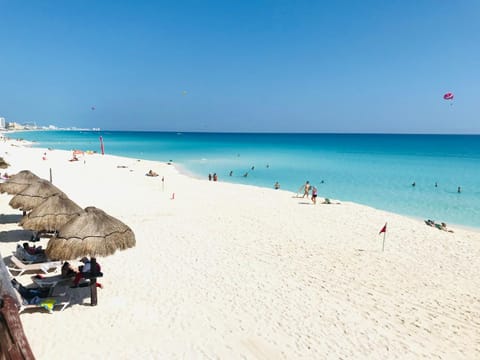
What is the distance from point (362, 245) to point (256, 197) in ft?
33.0

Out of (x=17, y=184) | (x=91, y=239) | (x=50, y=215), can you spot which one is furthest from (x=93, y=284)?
(x=17, y=184)

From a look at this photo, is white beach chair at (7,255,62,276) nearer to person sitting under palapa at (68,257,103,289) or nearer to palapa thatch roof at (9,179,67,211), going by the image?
person sitting under palapa at (68,257,103,289)

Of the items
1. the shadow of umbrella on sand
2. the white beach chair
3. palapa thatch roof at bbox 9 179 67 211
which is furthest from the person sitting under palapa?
palapa thatch roof at bbox 9 179 67 211

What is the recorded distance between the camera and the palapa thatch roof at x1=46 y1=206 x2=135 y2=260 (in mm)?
6543

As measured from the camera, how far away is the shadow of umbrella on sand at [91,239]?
21.5ft

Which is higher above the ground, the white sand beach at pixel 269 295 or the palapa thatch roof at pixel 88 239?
the palapa thatch roof at pixel 88 239

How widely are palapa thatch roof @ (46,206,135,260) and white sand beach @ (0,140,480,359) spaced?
4.60 ft

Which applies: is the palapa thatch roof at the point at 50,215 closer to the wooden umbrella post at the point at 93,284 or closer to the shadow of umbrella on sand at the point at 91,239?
A: the shadow of umbrella on sand at the point at 91,239

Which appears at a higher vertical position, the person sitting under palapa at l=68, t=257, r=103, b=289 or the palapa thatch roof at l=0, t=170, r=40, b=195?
the palapa thatch roof at l=0, t=170, r=40, b=195

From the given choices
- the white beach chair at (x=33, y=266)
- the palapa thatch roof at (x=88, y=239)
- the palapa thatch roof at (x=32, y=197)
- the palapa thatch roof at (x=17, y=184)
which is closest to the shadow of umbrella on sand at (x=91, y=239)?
the palapa thatch roof at (x=88, y=239)

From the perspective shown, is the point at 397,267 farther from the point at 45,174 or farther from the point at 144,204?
the point at 45,174

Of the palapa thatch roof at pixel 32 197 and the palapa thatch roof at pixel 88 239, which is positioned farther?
the palapa thatch roof at pixel 32 197

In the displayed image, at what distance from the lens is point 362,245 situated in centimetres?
1238

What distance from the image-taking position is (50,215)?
8562 mm
